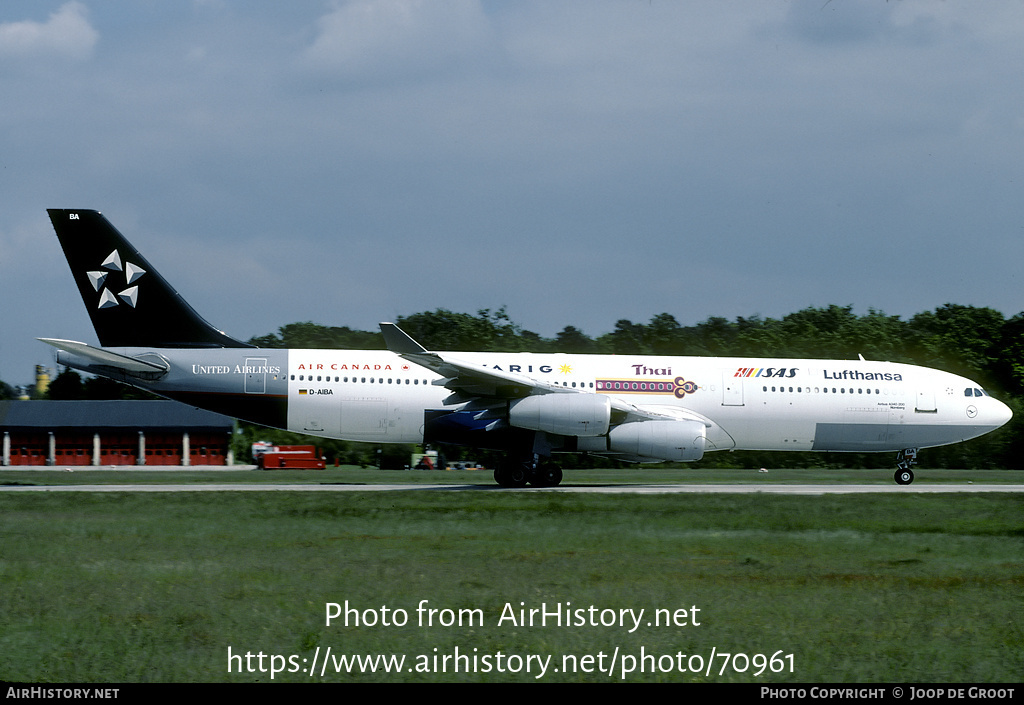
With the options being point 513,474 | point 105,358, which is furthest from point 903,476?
point 105,358

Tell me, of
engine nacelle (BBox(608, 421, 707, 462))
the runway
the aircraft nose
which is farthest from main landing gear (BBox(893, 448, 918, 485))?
engine nacelle (BBox(608, 421, 707, 462))

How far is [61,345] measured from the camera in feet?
80.9

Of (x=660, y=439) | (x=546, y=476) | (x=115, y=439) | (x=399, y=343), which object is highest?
(x=399, y=343)

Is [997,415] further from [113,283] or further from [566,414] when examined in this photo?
[113,283]

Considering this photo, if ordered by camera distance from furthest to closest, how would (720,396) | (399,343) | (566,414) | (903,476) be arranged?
1. (903,476)
2. (720,396)
3. (566,414)
4. (399,343)

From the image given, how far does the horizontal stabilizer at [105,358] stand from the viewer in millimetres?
24750

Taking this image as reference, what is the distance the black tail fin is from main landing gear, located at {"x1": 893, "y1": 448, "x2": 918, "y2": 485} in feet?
66.7

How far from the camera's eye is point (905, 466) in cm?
2997

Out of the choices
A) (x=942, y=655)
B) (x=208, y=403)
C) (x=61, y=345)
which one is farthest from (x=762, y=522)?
(x=61, y=345)

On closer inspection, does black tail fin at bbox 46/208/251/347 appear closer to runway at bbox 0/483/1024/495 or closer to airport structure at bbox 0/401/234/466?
runway at bbox 0/483/1024/495

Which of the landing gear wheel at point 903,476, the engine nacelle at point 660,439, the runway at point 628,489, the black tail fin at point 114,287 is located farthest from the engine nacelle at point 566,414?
the landing gear wheel at point 903,476

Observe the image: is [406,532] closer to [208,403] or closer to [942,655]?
[942,655]

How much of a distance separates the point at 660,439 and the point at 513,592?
15.5 meters

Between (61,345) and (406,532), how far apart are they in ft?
43.1
